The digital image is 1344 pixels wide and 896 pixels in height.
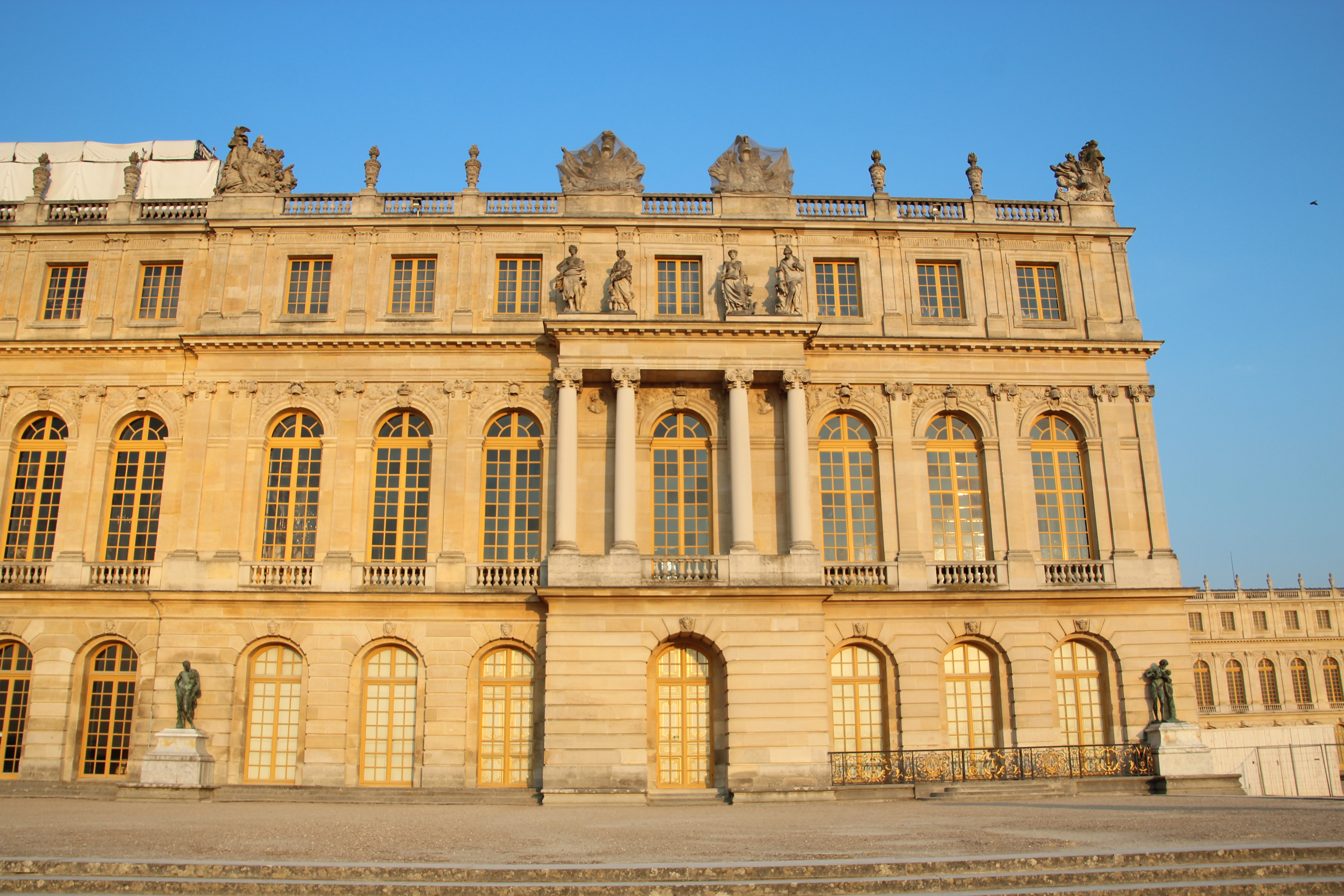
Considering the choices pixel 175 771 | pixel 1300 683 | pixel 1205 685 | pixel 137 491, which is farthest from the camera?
pixel 1300 683

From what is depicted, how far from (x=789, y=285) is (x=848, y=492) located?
5.75 m

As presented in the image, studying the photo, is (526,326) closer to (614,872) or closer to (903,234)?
(903,234)

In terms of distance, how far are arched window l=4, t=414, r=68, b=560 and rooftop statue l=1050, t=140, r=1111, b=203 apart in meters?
29.0

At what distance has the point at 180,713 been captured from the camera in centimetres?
2461

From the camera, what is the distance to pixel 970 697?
87.7 feet

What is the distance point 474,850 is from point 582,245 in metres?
18.9

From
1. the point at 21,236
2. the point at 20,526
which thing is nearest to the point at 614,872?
the point at 20,526

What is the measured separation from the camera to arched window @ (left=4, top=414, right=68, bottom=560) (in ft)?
90.7

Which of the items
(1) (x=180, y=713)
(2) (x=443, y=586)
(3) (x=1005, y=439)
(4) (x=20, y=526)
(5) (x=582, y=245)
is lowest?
(1) (x=180, y=713)

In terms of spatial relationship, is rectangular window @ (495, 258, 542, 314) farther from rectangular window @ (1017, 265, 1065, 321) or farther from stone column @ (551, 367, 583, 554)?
rectangular window @ (1017, 265, 1065, 321)

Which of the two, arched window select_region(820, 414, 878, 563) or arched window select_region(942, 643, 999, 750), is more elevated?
arched window select_region(820, 414, 878, 563)

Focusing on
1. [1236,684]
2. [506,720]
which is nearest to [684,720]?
[506,720]

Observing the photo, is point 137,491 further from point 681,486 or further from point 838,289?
point 838,289

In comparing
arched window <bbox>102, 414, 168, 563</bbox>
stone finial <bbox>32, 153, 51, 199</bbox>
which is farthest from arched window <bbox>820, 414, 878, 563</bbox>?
stone finial <bbox>32, 153, 51, 199</bbox>
